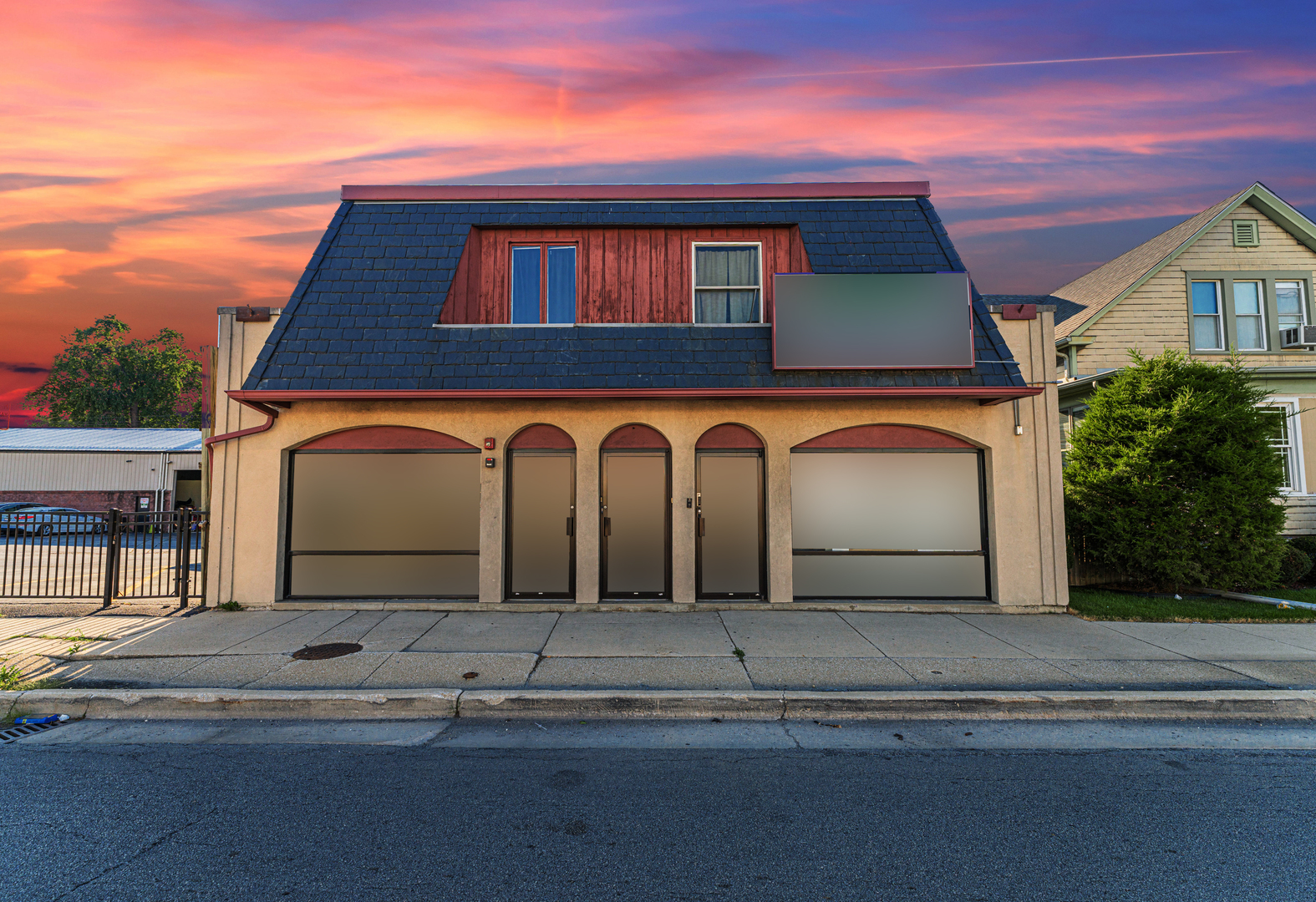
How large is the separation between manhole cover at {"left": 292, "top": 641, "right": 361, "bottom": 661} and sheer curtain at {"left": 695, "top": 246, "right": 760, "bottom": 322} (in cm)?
678

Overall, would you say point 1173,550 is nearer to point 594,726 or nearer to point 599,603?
point 599,603

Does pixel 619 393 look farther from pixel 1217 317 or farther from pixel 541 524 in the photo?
pixel 1217 317

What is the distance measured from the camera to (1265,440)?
404 inches

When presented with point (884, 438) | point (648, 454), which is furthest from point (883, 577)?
point (648, 454)

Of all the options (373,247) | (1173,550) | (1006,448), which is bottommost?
(1173,550)

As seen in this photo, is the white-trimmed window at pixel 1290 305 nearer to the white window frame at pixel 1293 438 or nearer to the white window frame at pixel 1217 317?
the white window frame at pixel 1217 317

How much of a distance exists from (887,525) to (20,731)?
10090 mm

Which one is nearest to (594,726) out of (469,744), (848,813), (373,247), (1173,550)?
(469,744)

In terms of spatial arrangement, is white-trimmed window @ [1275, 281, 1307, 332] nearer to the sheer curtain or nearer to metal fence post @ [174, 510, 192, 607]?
the sheer curtain

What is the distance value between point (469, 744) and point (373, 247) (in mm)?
8166

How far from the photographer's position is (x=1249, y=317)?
606 inches

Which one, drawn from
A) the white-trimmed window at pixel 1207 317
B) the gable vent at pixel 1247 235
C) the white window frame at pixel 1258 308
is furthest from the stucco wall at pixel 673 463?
the gable vent at pixel 1247 235

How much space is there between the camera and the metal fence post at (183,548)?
9070 mm

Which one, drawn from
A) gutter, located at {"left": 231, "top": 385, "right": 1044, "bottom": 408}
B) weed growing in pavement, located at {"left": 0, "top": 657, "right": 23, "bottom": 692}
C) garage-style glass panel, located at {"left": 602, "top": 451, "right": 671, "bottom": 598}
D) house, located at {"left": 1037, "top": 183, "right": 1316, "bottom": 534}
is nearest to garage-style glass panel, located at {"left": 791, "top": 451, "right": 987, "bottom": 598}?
gutter, located at {"left": 231, "top": 385, "right": 1044, "bottom": 408}
